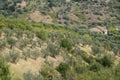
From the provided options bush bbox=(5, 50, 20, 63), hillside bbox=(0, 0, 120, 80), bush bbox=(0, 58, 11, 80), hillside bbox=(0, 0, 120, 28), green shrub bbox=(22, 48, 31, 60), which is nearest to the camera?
bush bbox=(0, 58, 11, 80)

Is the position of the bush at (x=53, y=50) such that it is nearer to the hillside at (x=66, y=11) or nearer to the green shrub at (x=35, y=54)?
the green shrub at (x=35, y=54)

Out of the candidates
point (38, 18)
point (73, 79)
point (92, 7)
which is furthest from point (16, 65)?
point (92, 7)

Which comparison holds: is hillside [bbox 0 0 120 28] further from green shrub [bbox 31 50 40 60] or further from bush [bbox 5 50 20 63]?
bush [bbox 5 50 20 63]

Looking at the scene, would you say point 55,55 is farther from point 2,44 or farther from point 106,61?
point 2,44

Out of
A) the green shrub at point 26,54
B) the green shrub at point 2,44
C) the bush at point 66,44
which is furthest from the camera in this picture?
the bush at point 66,44

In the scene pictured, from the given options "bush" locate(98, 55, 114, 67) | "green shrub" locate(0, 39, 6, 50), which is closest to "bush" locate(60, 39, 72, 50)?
"bush" locate(98, 55, 114, 67)

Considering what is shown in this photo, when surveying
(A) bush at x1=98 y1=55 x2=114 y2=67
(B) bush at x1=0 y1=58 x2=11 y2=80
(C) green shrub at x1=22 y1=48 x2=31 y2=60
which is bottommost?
(A) bush at x1=98 y1=55 x2=114 y2=67

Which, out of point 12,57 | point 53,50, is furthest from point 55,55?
point 12,57

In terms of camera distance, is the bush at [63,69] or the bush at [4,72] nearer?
the bush at [4,72]

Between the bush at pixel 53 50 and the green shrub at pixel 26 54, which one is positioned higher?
the green shrub at pixel 26 54

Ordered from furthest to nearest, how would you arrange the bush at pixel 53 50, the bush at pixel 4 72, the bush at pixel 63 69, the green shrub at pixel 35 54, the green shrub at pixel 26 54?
the bush at pixel 53 50
the green shrub at pixel 35 54
the green shrub at pixel 26 54
the bush at pixel 63 69
the bush at pixel 4 72

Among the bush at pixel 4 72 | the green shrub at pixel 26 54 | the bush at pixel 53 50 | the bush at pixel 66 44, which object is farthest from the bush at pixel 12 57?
the bush at pixel 66 44

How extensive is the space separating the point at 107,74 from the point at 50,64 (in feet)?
28.8

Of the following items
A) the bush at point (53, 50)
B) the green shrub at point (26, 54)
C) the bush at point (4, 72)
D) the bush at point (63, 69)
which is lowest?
the bush at point (53, 50)
